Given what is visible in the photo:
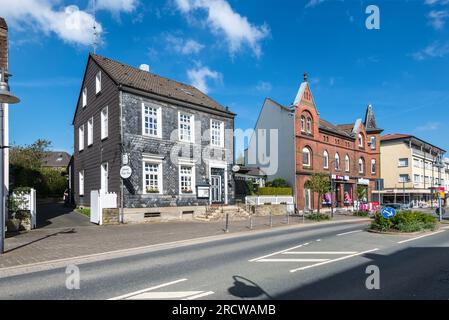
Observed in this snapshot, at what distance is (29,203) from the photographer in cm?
1630

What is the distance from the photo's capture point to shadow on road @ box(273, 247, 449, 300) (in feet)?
20.6

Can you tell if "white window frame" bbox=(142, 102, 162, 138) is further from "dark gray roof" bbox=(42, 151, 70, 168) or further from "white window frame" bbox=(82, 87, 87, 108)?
"dark gray roof" bbox=(42, 151, 70, 168)

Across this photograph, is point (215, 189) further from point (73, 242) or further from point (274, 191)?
point (73, 242)

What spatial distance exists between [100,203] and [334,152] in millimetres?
29238

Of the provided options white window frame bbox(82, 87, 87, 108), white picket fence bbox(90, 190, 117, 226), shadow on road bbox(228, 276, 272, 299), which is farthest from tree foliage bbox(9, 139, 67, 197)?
shadow on road bbox(228, 276, 272, 299)

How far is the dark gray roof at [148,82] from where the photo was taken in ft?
75.5

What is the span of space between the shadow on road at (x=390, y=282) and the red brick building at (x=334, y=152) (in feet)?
81.8

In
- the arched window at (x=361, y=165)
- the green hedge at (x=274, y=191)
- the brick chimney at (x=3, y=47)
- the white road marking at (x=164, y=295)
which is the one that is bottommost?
the white road marking at (x=164, y=295)

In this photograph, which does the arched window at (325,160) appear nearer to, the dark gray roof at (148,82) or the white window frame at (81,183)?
the dark gray roof at (148,82)

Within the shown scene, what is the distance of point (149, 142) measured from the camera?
74.5ft

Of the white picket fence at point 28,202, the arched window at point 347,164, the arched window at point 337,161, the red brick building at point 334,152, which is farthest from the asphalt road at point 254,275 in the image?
the arched window at point 347,164

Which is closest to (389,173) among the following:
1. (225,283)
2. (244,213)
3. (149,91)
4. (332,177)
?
(332,177)

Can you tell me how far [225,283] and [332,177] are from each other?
33873mm

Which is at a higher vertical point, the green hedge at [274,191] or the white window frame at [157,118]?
the white window frame at [157,118]
